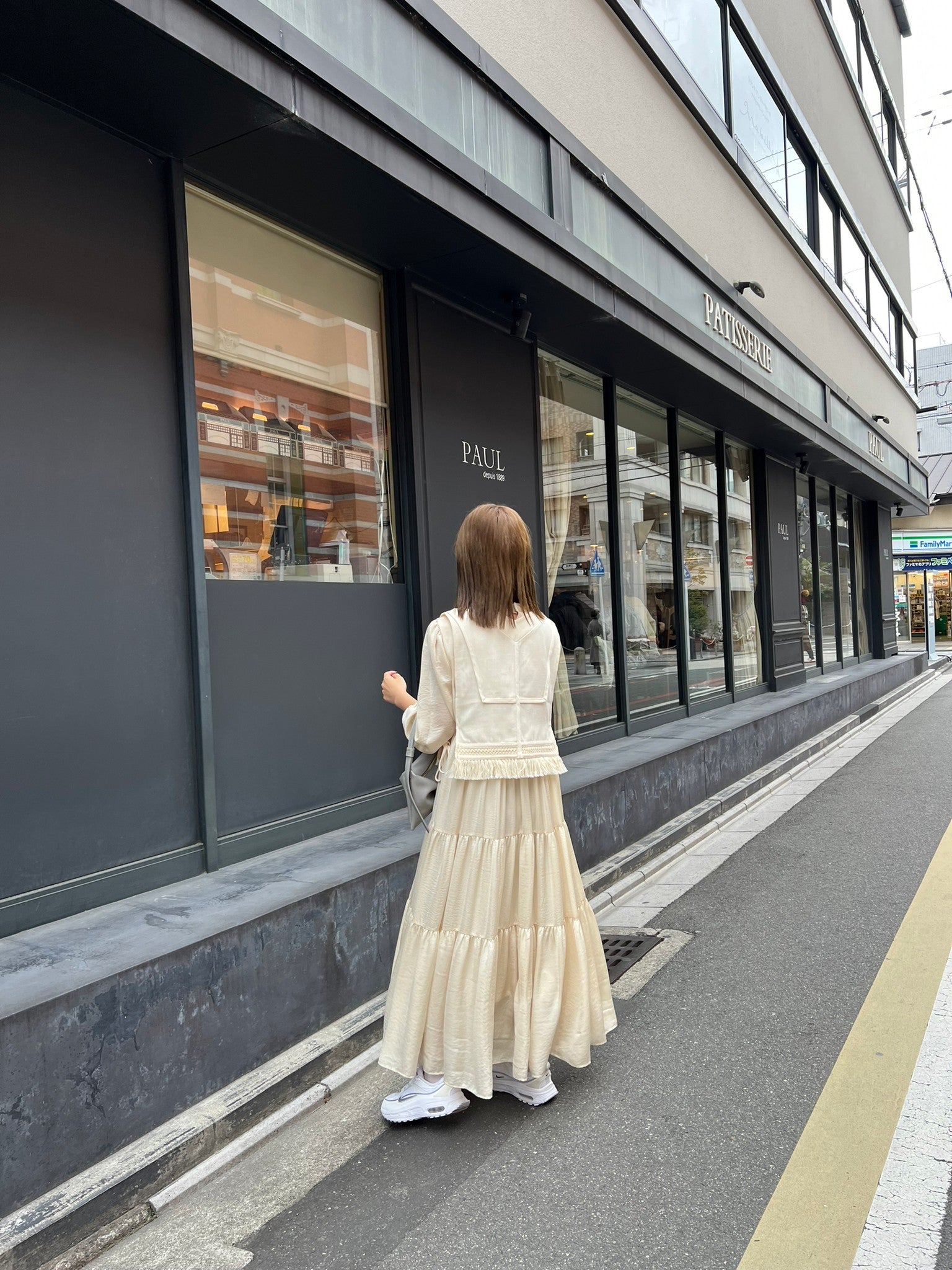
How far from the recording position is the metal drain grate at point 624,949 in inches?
169

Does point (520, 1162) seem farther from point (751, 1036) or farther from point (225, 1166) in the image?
point (751, 1036)

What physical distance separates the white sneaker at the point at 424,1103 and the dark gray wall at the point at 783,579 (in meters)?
9.81

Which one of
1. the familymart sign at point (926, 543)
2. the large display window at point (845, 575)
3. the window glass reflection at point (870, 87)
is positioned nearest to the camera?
the large display window at point (845, 575)

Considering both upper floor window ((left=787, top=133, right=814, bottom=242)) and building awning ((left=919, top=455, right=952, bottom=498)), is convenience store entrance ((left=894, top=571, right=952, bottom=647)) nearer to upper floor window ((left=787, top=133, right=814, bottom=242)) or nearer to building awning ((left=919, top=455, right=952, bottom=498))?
building awning ((left=919, top=455, right=952, bottom=498))

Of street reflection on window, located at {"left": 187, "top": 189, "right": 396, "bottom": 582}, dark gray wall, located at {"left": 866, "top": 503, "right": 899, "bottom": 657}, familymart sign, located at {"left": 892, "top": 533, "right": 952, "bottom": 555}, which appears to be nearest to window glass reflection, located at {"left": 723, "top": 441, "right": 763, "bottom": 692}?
street reflection on window, located at {"left": 187, "top": 189, "right": 396, "bottom": 582}

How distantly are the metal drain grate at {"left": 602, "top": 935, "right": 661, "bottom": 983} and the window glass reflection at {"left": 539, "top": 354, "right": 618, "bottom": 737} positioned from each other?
2.48 metres

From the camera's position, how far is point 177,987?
2.96 meters

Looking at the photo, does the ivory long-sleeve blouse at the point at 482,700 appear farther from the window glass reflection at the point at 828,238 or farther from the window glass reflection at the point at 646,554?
the window glass reflection at the point at 828,238

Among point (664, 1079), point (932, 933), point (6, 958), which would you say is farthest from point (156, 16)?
point (932, 933)

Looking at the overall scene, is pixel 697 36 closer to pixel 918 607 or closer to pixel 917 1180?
pixel 917 1180

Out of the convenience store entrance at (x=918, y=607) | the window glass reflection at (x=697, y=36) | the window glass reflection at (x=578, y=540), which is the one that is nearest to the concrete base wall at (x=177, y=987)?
the window glass reflection at (x=578, y=540)

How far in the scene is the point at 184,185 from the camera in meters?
4.22

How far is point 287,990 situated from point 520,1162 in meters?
1.09

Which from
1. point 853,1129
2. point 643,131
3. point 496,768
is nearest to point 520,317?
point 643,131
